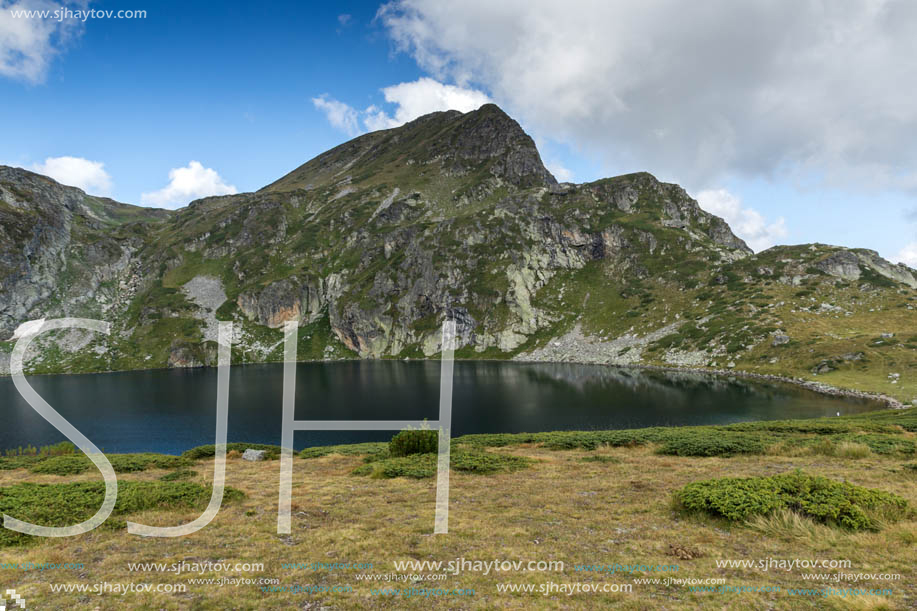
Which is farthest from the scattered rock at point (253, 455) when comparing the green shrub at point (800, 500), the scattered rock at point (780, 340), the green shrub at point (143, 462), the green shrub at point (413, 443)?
the scattered rock at point (780, 340)

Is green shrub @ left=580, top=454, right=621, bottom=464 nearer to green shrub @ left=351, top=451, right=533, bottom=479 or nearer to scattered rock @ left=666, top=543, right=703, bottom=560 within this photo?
green shrub @ left=351, top=451, right=533, bottom=479

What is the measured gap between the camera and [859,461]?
2164 cm

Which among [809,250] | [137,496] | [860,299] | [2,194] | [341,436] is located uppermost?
[2,194]

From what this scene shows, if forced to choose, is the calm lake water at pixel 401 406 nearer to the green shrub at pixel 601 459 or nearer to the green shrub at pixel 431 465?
the green shrub at pixel 431 465

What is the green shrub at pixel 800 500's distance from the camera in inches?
472

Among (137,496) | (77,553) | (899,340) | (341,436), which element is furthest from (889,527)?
(899,340)

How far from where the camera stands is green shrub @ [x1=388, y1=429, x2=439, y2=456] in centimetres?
2920

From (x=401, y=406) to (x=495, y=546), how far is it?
2407 inches

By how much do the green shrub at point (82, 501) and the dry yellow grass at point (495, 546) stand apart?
113 cm

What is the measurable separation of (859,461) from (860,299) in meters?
141

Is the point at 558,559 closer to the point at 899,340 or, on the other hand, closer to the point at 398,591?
the point at 398,591

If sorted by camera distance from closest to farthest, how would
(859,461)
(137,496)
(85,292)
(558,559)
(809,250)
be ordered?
(558,559)
(137,496)
(859,461)
(809,250)
(85,292)

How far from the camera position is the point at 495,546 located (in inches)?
471
